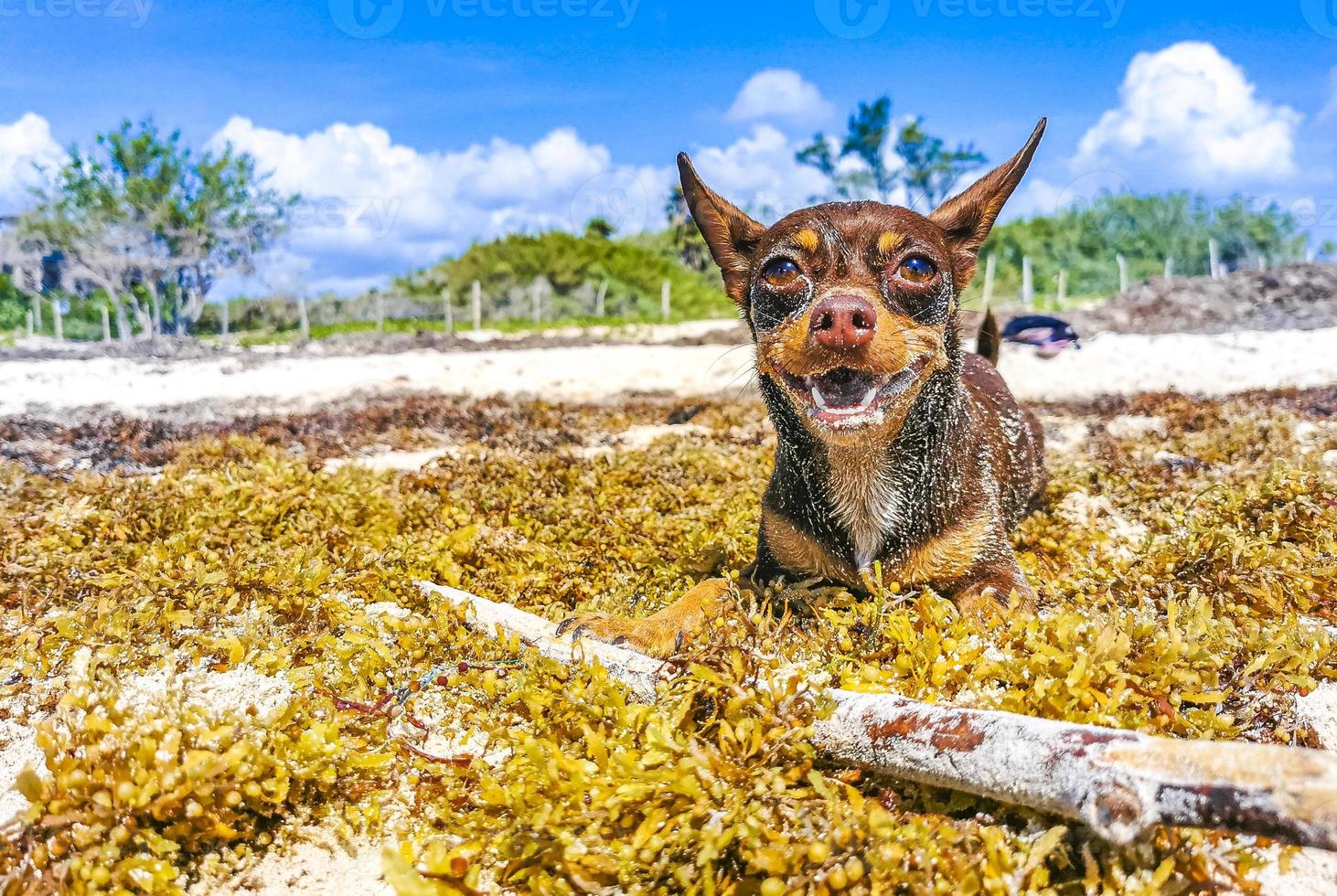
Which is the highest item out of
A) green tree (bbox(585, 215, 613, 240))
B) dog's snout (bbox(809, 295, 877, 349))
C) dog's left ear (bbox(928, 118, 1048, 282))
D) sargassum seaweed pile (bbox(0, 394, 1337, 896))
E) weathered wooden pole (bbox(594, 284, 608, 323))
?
green tree (bbox(585, 215, 613, 240))

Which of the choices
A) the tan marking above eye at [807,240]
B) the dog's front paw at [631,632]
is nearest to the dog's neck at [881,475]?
the tan marking above eye at [807,240]

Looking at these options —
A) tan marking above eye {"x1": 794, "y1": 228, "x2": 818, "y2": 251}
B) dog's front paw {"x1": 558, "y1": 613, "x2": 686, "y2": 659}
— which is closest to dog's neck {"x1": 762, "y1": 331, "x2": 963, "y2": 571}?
tan marking above eye {"x1": 794, "y1": 228, "x2": 818, "y2": 251}

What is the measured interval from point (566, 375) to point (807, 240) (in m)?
13.0

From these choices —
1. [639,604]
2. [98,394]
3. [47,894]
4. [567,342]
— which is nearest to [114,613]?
[47,894]

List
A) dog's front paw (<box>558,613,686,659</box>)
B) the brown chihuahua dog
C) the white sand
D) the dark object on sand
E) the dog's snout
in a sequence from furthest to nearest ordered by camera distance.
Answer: the dark object on sand, the white sand, dog's front paw (<box>558,613,686,659</box>), the brown chihuahua dog, the dog's snout

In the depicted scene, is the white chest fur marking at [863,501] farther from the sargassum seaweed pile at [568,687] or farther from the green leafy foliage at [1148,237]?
the green leafy foliage at [1148,237]

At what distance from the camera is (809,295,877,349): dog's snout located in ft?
8.68

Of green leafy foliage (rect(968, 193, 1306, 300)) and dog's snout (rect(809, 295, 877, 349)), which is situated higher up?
green leafy foliage (rect(968, 193, 1306, 300))

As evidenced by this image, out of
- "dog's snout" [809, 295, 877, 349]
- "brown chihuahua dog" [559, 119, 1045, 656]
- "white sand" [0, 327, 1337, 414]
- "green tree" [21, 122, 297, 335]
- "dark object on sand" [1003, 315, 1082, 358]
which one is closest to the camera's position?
"dog's snout" [809, 295, 877, 349]

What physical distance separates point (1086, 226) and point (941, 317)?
55901mm

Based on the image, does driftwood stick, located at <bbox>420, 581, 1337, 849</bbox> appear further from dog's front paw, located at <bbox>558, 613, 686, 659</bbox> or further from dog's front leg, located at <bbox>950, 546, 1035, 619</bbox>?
dog's front leg, located at <bbox>950, 546, 1035, 619</bbox>

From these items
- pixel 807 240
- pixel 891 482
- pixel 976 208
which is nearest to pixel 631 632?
pixel 891 482

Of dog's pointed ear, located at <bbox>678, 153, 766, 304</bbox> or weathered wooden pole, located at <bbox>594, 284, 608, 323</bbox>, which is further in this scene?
weathered wooden pole, located at <bbox>594, 284, 608, 323</bbox>

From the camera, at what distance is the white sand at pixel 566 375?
43.8 feet
